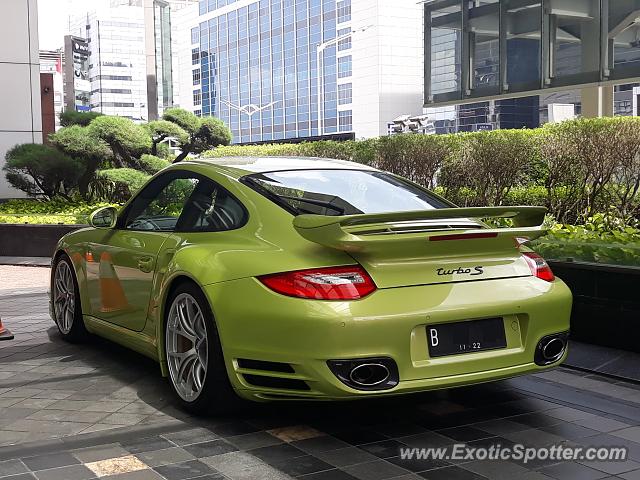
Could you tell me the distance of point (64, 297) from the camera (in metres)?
6.61

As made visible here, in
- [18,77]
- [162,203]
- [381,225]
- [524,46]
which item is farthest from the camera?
[18,77]

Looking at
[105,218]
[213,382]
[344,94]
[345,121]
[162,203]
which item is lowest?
[213,382]

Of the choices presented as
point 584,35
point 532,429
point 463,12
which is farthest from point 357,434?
point 463,12

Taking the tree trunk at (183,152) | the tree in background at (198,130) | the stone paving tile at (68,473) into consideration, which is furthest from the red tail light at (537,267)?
the tree trunk at (183,152)

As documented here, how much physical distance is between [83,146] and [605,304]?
1505 centimetres

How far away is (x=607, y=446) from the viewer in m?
4.02

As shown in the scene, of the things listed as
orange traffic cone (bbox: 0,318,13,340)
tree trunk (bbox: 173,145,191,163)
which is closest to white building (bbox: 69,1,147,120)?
tree trunk (bbox: 173,145,191,163)

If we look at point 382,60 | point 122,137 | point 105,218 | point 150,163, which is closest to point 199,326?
point 105,218

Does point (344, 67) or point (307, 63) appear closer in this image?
point (344, 67)

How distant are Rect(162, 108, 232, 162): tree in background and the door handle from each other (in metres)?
17.6

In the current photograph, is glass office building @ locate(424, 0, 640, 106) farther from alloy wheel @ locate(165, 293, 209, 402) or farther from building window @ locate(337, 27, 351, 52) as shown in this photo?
building window @ locate(337, 27, 351, 52)

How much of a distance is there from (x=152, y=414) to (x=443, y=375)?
166cm

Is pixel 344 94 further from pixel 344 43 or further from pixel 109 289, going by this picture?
pixel 109 289

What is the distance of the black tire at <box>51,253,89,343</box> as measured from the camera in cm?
634
